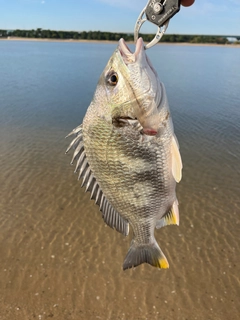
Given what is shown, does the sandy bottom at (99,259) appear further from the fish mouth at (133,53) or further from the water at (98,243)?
the fish mouth at (133,53)

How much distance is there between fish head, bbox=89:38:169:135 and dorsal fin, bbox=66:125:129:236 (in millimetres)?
334

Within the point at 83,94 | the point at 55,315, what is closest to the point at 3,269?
the point at 55,315

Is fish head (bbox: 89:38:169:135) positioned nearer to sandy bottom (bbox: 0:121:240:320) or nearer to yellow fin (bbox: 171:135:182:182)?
yellow fin (bbox: 171:135:182:182)

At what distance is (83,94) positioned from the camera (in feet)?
54.2

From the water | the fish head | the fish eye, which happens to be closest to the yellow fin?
the fish head

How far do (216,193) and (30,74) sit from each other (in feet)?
62.7

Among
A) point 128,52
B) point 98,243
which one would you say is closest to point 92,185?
point 128,52

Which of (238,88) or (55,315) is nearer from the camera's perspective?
(55,315)

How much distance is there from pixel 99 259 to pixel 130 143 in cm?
394

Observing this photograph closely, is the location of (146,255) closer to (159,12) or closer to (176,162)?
(176,162)

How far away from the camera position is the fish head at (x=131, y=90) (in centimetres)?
199

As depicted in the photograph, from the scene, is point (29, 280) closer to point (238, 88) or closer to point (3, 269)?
point (3, 269)

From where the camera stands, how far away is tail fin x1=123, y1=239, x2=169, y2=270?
2.47 metres

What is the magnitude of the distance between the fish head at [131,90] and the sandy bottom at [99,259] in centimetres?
358
